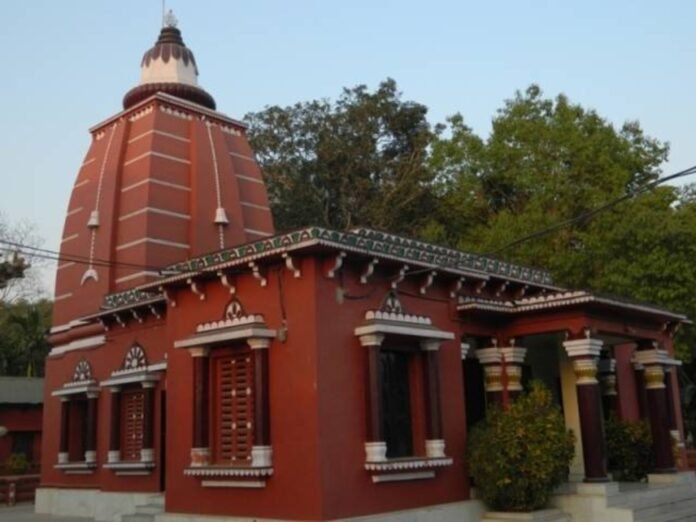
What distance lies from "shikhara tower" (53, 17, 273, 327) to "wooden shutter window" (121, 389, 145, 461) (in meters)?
2.42

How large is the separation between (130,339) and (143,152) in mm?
4457

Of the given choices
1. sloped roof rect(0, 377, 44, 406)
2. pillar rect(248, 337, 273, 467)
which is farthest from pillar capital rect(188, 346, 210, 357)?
sloped roof rect(0, 377, 44, 406)

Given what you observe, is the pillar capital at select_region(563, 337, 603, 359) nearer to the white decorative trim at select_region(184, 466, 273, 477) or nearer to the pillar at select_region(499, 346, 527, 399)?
the pillar at select_region(499, 346, 527, 399)

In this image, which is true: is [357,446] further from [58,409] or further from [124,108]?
[124,108]

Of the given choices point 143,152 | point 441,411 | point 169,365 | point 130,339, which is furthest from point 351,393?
point 143,152

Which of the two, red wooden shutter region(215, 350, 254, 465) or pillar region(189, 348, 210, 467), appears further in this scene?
pillar region(189, 348, 210, 467)

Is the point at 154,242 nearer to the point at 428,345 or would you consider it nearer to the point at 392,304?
the point at 392,304

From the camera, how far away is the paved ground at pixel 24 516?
1468 centimetres

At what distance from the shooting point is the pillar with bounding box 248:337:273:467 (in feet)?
32.3

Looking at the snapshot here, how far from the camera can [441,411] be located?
11.1 metres

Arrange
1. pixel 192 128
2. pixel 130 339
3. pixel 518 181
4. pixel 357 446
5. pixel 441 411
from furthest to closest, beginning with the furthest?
pixel 518 181 < pixel 192 128 < pixel 130 339 < pixel 441 411 < pixel 357 446

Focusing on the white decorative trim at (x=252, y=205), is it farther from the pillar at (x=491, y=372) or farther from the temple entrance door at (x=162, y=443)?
the pillar at (x=491, y=372)

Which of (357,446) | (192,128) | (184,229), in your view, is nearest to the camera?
(357,446)

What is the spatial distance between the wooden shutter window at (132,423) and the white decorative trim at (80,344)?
5.31 ft
